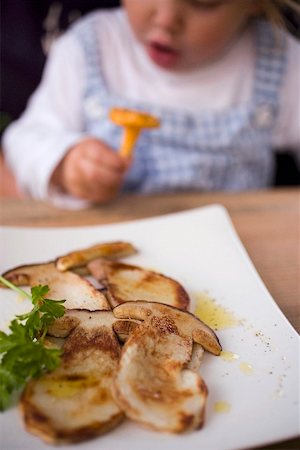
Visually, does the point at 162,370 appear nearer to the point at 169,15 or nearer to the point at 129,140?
the point at 129,140

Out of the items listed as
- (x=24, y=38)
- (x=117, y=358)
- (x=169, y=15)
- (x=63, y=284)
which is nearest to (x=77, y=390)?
(x=117, y=358)

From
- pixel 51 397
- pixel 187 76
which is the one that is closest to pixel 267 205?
pixel 187 76

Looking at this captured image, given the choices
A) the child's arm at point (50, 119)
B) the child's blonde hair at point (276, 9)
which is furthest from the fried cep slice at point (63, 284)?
the child's blonde hair at point (276, 9)

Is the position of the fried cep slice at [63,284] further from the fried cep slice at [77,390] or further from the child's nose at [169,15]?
the child's nose at [169,15]

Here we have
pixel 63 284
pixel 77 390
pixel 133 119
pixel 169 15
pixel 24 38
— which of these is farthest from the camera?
pixel 24 38

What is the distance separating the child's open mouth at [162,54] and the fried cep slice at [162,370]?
545mm

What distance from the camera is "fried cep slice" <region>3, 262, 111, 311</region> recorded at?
19.3 inches

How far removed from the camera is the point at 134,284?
20.9 inches

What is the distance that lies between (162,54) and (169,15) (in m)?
0.10

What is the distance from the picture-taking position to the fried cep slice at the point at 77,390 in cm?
34

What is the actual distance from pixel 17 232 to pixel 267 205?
0.36 metres

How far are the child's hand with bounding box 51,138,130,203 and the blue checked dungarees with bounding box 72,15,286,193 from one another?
0.61ft

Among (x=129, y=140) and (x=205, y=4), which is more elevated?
(x=205, y=4)

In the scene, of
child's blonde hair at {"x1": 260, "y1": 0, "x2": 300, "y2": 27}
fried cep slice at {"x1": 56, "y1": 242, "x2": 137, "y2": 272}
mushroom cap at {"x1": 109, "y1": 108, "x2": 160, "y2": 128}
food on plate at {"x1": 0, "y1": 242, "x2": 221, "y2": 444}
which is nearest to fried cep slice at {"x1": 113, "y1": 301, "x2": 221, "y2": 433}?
food on plate at {"x1": 0, "y1": 242, "x2": 221, "y2": 444}
